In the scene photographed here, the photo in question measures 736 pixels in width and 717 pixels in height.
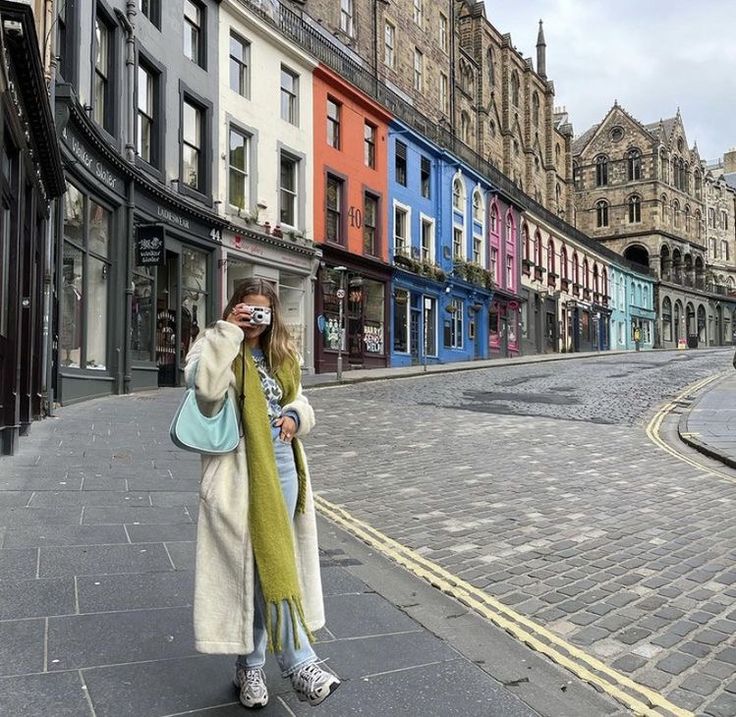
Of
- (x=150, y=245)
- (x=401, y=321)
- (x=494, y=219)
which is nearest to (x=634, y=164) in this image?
(x=494, y=219)

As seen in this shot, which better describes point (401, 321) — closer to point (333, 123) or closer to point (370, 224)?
point (370, 224)

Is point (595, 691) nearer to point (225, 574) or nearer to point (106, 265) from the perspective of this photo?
point (225, 574)

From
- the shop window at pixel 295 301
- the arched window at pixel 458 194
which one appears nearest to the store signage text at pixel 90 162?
the shop window at pixel 295 301

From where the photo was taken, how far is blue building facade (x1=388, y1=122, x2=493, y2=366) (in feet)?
93.8

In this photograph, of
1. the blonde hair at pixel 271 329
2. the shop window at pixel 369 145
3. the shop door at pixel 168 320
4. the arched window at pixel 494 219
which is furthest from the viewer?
the arched window at pixel 494 219

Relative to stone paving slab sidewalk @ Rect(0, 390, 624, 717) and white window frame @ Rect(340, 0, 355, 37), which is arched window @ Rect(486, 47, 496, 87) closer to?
white window frame @ Rect(340, 0, 355, 37)

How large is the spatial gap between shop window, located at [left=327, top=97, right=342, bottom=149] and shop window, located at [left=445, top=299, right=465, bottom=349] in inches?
380

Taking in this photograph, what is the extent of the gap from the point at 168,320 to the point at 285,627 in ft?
50.5

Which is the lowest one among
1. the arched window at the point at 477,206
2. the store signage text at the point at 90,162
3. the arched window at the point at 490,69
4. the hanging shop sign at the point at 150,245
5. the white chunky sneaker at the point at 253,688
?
the white chunky sneaker at the point at 253,688

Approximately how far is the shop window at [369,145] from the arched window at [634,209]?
44.1 metres

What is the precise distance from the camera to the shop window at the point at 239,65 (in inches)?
795

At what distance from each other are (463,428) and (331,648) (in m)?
7.96

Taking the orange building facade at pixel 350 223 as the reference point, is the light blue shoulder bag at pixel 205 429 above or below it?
below

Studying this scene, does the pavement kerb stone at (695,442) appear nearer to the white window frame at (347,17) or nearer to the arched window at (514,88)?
the white window frame at (347,17)
